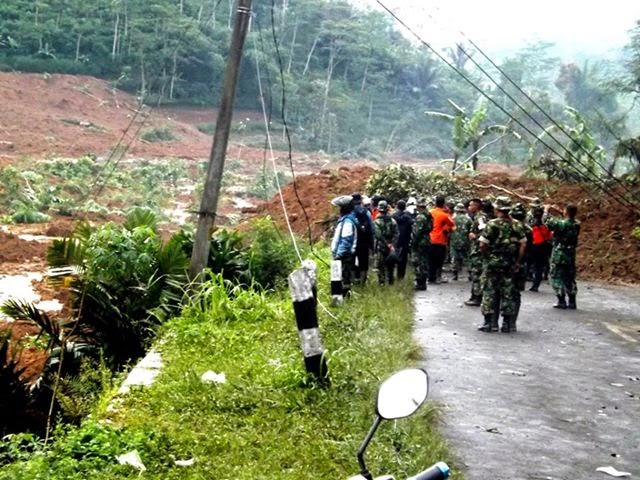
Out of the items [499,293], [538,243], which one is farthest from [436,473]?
[538,243]

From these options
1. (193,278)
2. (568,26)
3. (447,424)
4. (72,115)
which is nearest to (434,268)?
(193,278)

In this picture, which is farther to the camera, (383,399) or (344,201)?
(344,201)

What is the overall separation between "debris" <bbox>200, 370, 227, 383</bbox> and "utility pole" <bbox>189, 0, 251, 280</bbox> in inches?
192

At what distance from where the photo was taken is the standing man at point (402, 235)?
1783 centimetres

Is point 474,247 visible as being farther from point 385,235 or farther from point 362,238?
point 362,238

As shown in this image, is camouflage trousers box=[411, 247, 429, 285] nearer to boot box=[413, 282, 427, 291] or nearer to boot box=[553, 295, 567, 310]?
boot box=[413, 282, 427, 291]

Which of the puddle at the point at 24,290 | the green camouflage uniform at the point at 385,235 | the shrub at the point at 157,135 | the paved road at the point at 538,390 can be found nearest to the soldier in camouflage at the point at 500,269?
the paved road at the point at 538,390

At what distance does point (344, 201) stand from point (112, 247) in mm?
3643

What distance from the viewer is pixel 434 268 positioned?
19750mm

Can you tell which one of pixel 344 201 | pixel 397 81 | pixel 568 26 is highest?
pixel 568 26

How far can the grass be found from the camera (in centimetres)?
620

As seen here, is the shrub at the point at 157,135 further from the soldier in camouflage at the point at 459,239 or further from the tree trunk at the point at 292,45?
the soldier in camouflage at the point at 459,239

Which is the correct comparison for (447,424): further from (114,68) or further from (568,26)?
(568,26)

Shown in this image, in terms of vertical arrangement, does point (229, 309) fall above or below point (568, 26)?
below
